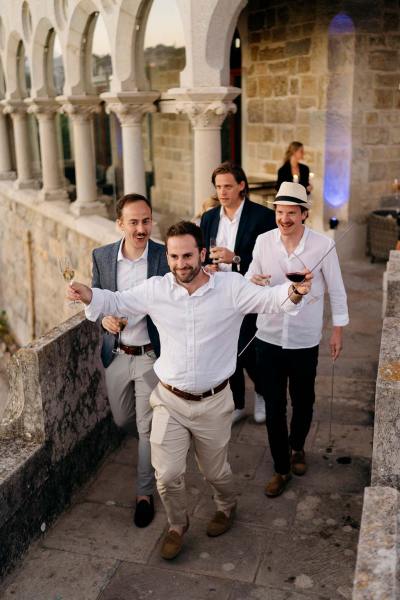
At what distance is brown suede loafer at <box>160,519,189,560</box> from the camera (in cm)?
316

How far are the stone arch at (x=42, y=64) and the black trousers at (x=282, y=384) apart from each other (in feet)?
28.8

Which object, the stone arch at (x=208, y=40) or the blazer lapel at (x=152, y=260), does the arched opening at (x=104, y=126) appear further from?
the blazer lapel at (x=152, y=260)

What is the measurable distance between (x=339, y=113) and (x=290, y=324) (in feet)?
18.3

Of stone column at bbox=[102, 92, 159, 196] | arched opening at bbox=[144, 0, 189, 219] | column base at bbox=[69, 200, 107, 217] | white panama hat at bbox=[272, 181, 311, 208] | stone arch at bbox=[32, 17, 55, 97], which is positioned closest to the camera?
white panama hat at bbox=[272, 181, 311, 208]

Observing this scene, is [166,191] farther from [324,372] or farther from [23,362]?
[23,362]

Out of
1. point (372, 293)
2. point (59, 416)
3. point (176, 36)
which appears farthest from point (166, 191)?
point (59, 416)

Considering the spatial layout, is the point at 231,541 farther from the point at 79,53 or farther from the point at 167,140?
the point at 167,140

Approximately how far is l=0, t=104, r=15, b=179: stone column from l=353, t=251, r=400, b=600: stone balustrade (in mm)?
12668

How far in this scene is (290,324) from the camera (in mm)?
3504

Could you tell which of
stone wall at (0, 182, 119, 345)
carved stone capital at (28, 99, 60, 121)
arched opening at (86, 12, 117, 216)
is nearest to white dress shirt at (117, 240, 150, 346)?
stone wall at (0, 182, 119, 345)

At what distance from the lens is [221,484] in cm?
326

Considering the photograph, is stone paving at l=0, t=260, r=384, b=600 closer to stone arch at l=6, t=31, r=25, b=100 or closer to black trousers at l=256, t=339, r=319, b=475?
black trousers at l=256, t=339, r=319, b=475

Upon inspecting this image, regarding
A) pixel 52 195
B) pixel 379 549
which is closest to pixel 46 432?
pixel 379 549

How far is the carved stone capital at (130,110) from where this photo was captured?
7.62 metres
